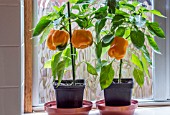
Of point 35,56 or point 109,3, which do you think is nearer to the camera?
point 109,3

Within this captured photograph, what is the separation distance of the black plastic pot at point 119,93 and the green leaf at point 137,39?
18cm

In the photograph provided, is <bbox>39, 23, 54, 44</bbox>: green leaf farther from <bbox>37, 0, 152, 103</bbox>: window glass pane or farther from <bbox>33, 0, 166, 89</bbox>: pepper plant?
<bbox>37, 0, 152, 103</bbox>: window glass pane

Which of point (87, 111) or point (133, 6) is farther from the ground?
point (133, 6)

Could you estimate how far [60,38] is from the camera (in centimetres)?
108

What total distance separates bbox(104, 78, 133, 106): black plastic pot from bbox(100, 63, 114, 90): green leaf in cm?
6

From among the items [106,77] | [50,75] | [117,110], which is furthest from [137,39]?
[50,75]

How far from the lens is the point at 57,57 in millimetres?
1100

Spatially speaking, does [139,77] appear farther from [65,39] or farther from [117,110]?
[65,39]

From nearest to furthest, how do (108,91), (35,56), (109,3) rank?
(109,3)
(108,91)
(35,56)
